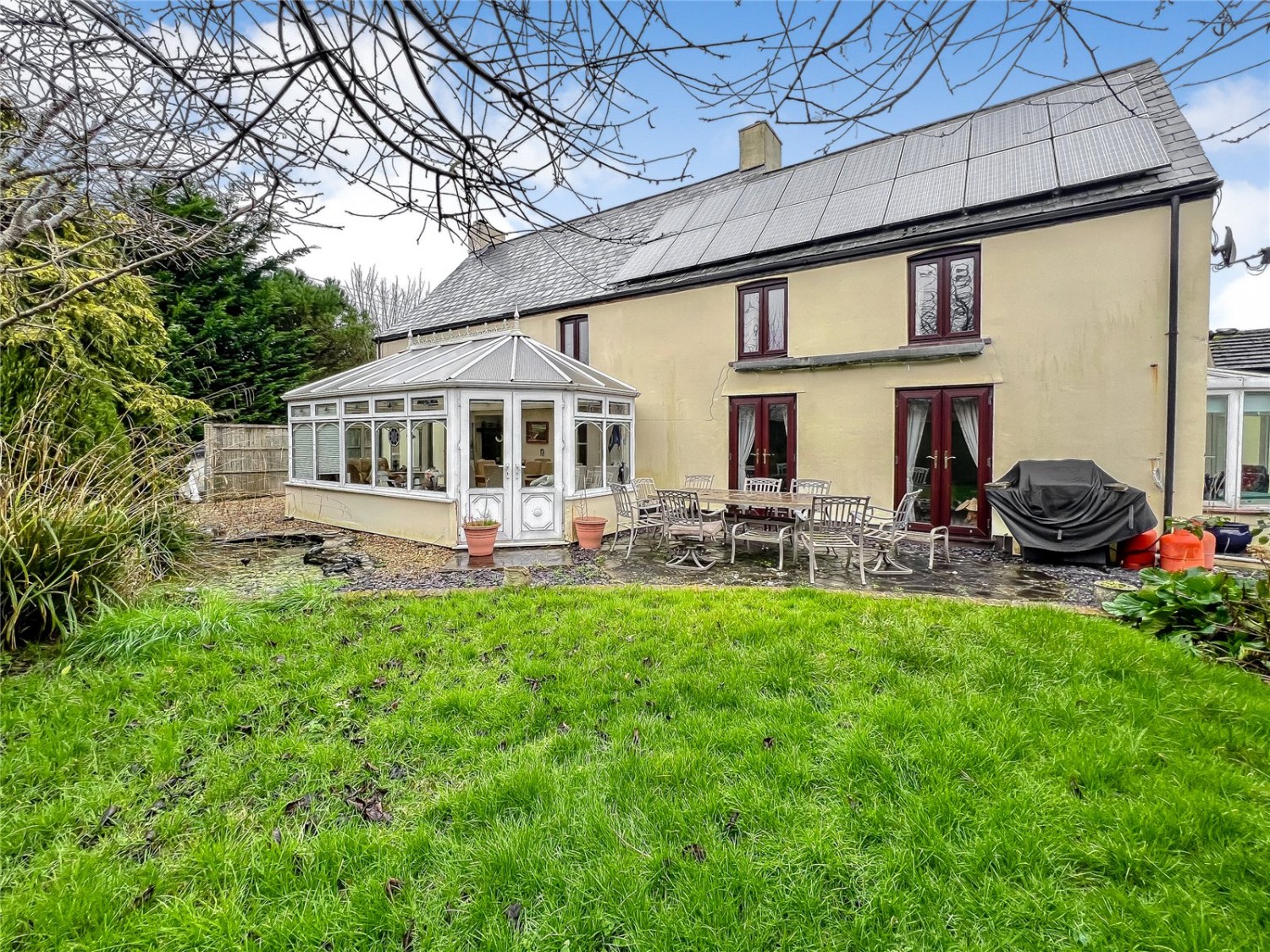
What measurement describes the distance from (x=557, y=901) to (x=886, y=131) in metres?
3.32

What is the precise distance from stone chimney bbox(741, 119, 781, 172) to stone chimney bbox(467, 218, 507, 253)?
12.8 metres

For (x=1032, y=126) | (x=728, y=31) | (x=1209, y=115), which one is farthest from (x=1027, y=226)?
(x=728, y=31)

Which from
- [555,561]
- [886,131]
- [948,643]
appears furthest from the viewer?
[555,561]

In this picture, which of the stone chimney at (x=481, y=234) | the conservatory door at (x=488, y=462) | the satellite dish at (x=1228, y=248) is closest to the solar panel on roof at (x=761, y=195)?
the satellite dish at (x=1228, y=248)

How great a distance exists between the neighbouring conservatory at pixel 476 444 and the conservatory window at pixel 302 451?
2.61ft

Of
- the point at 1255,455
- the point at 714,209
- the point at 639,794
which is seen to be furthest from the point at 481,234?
the point at 1255,455

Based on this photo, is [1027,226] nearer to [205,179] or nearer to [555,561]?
[555,561]

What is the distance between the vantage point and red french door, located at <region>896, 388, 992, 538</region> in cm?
853

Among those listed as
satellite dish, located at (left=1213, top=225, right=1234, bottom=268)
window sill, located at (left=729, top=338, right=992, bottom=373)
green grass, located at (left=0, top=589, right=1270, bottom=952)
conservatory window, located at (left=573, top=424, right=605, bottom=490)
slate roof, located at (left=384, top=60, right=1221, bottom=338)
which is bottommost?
green grass, located at (left=0, top=589, right=1270, bottom=952)

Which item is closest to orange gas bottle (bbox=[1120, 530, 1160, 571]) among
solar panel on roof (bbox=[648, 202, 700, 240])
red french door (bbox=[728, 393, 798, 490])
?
red french door (bbox=[728, 393, 798, 490])

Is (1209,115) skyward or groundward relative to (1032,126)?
groundward

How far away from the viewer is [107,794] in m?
2.49

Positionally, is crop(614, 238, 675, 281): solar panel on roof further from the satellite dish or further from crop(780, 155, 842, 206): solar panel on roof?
the satellite dish

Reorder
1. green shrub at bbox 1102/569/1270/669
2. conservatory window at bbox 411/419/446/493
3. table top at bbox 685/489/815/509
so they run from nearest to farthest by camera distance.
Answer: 1. green shrub at bbox 1102/569/1270/669
2. table top at bbox 685/489/815/509
3. conservatory window at bbox 411/419/446/493
